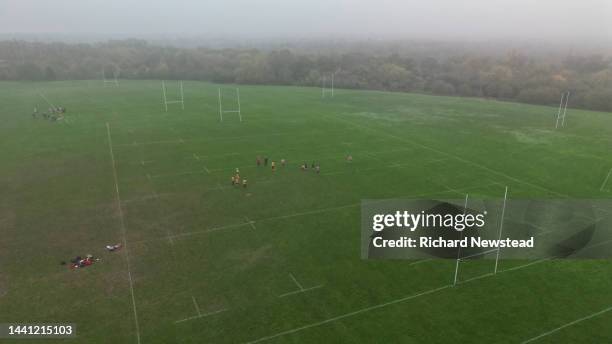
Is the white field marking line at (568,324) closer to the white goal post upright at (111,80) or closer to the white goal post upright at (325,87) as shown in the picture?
the white goal post upright at (325,87)

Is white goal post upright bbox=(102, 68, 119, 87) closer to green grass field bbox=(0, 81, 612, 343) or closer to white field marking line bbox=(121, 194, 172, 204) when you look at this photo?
green grass field bbox=(0, 81, 612, 343)

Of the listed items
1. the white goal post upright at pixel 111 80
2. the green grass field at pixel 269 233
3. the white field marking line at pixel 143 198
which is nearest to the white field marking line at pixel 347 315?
the green grass field at pixel 269 233

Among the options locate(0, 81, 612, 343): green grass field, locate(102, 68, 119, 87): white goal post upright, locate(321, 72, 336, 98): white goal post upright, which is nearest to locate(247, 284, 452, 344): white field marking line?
locate(0, 81, 612, 343): green grass field

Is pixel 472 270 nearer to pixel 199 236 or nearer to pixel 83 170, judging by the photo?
pixel 199 236

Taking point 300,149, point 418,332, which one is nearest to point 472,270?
point 418,332

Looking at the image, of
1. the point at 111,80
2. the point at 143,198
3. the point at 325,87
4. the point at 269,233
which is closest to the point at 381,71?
the point at 325,87

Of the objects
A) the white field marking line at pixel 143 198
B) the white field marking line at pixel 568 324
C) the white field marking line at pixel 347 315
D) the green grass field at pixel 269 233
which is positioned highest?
the white field marking line at pixel 143 198

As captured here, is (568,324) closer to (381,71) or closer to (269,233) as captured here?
(269,233)
